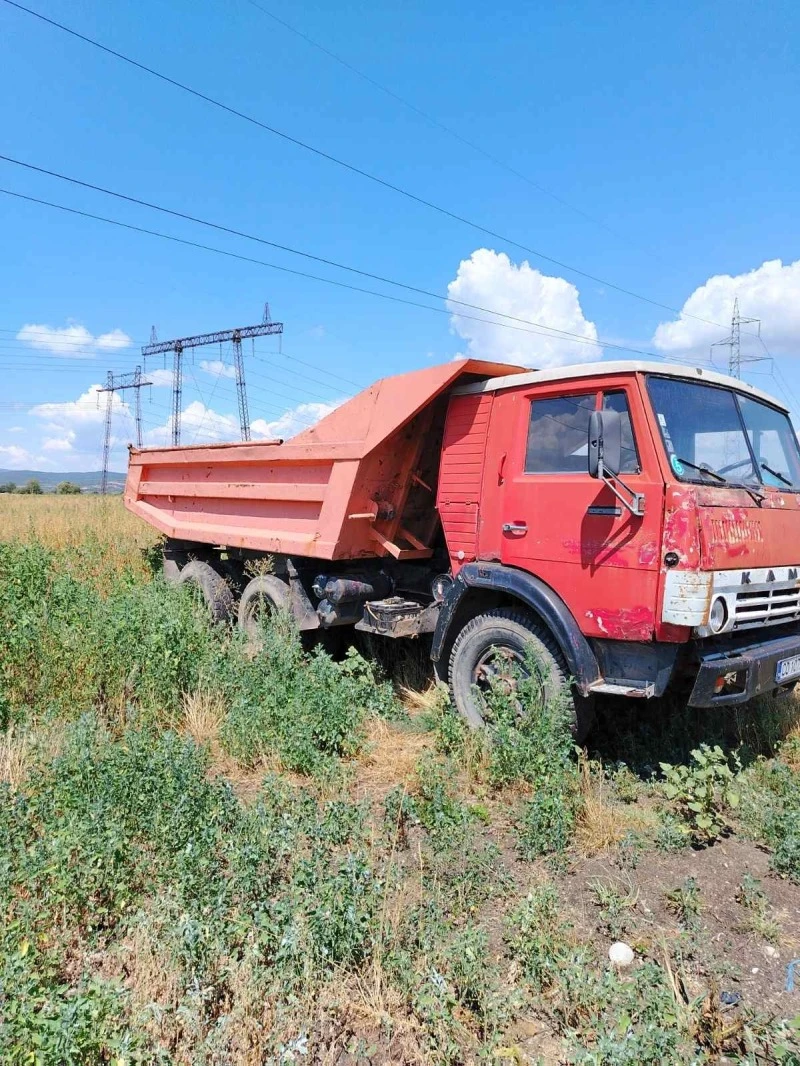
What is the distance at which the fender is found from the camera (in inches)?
162

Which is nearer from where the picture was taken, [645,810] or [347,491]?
[645,810]

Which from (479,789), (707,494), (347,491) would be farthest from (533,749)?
(347,491)

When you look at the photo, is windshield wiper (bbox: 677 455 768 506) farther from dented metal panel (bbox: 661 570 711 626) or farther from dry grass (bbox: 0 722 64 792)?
dry grass (bbox: 0 722 64 792)

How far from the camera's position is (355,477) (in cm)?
557

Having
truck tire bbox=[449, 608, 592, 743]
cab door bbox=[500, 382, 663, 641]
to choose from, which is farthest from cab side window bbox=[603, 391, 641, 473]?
truck tire bbox=[449, 608, 592, 743]

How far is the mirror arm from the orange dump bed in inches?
57.5

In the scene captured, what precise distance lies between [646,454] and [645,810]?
1.97 metres

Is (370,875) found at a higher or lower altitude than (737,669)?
lower

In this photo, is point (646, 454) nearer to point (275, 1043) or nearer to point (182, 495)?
point (275, 1043)

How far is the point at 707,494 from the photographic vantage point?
3955 mm

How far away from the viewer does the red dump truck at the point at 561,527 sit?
12.8 ft

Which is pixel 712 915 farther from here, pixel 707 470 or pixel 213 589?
pixel 213 589

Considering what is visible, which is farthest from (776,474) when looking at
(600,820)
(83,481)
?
(83,481)

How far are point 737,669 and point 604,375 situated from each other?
1858mm
